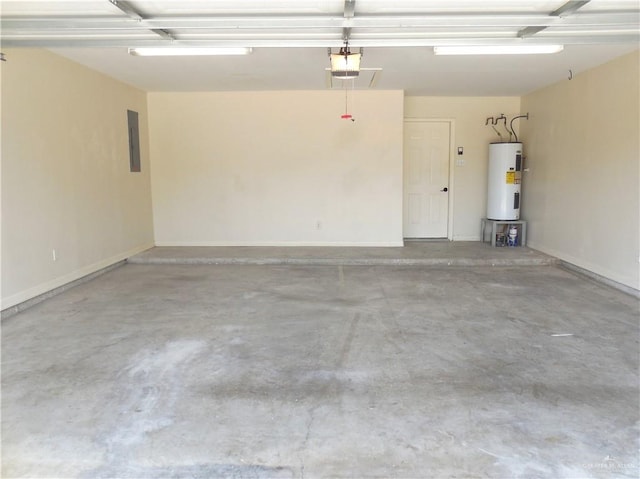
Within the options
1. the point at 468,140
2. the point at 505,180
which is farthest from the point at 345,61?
the point at 468,140

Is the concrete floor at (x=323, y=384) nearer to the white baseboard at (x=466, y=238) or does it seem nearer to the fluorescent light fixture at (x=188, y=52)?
the fluorescent light fixture at (x=188, y=52)

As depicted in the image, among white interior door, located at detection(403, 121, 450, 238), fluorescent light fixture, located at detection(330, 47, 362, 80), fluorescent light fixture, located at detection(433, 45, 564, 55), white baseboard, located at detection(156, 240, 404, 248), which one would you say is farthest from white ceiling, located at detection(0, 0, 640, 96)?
white baseboard, located at detection(156, 240, 404, 248)

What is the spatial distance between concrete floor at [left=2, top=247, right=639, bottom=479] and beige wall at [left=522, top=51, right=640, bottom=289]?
742 millimetres

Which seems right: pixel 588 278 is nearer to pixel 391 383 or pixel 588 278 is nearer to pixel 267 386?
pixel 391 383

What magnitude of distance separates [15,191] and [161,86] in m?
3.04

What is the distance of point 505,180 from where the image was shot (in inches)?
278

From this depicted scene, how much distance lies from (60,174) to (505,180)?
5965mm

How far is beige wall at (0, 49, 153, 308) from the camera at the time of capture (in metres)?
4.20

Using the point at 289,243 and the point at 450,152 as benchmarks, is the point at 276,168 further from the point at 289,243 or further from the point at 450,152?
the point at 450,152

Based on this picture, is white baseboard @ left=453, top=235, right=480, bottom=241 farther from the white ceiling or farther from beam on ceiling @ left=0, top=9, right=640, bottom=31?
beam on ceiling @ left=0, top=9, right=640, bottom=31

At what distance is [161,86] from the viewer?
21.8ft

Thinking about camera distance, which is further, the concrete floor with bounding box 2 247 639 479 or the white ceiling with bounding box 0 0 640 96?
the white ceiling with bounding box 0 0 640 96

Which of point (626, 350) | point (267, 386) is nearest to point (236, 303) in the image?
point (267, 386)

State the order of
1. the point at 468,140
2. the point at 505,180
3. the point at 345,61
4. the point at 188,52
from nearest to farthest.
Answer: the point at 345,61, the point at 188,52, the point at 505,180, the point at 468,140
